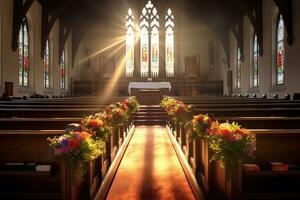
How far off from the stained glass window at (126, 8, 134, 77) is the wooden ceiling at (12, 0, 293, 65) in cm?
99

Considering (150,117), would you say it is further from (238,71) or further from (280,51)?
(238,71)

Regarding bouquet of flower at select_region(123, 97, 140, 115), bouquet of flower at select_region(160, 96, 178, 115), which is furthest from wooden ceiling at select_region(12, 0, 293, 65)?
bouquet of flower at select_region(123, 97, 140, 115)

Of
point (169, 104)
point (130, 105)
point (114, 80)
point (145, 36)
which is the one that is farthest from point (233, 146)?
point (145, 36)

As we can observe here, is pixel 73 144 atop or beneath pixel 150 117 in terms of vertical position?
atop

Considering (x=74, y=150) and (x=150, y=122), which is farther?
(x=150, y=122)

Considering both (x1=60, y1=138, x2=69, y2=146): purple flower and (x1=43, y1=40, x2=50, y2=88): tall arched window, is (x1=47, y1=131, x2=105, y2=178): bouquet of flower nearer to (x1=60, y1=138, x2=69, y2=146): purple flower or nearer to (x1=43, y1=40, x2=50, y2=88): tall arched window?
(x1=60, y1=138, x2=69, y2=146): purple flower

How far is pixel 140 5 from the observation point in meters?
20.5

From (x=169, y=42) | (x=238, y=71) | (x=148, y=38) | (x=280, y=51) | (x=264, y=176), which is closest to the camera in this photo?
(x=264, y=176)

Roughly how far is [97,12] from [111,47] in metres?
2.41

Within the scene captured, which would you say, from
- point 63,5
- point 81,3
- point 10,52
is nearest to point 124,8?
point 81,3

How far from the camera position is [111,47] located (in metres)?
20.8

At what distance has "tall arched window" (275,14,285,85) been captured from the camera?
11.4 metres

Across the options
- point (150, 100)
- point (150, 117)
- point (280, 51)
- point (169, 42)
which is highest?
point (169, 42)

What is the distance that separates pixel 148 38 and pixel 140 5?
209 centimetres
